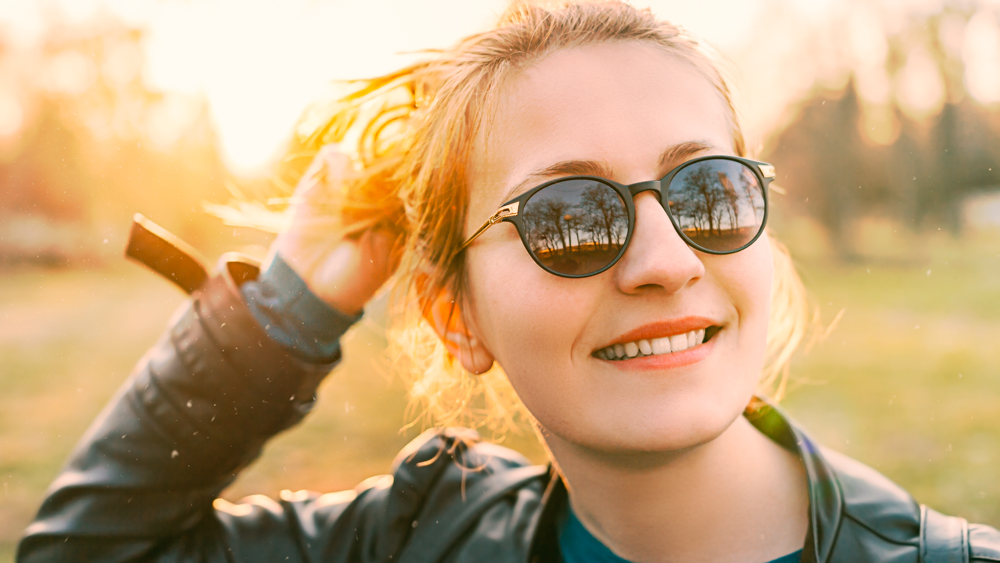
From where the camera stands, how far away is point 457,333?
5.84 ft

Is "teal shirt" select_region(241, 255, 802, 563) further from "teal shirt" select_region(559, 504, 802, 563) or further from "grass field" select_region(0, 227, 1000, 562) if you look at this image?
"grass field" select_region(0, 227, 1000, 562)

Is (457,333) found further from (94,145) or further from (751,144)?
(94,145)

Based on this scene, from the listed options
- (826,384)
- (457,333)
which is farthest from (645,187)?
(826,384)

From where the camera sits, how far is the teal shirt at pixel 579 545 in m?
1.63

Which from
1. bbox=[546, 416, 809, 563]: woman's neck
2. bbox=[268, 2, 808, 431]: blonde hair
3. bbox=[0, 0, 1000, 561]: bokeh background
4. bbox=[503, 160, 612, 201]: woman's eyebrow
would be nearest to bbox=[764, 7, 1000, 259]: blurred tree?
bbox=[0, 0, 1000, 561]: bokeh background

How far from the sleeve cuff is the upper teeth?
0.85 m

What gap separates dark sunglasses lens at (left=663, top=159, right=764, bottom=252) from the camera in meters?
1.33

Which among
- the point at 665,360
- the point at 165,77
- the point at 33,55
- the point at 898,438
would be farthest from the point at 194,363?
the point at 33,55

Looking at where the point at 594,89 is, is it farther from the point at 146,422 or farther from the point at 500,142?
the point at 146,422

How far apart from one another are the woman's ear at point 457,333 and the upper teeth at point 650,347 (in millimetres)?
425

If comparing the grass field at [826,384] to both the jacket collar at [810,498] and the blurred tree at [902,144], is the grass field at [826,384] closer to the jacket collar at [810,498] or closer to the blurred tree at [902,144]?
the jacket collar at [810,498]

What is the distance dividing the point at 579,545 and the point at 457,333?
2.18ft

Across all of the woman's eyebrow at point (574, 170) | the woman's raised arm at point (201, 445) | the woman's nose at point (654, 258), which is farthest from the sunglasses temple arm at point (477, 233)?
the woman's raised arm at point (201, 445)

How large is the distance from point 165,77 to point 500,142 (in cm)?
208
